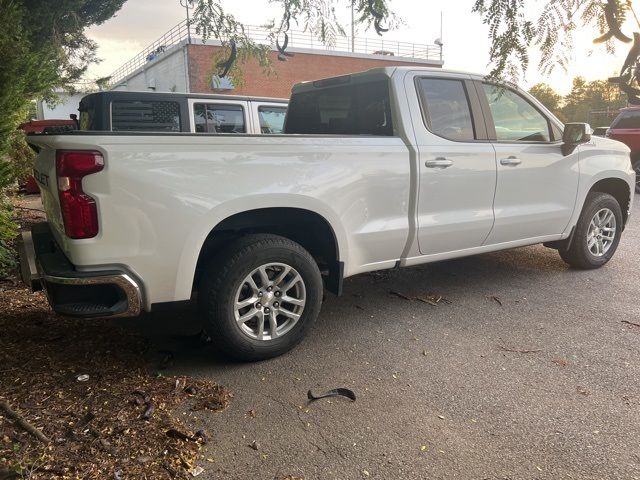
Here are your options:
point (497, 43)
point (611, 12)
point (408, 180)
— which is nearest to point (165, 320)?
point (408, 180)

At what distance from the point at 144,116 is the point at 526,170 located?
4.80 metres

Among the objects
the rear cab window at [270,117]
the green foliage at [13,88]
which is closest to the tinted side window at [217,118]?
the rear cab window at [270,117]

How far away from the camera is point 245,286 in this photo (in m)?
3.53

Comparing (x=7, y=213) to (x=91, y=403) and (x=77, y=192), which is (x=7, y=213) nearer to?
(x=77, y=192)

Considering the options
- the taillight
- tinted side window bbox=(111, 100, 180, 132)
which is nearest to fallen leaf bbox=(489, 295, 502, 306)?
the taillight

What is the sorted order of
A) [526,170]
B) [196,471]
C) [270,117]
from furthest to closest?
[270,117] → [526,170] → [196,471]

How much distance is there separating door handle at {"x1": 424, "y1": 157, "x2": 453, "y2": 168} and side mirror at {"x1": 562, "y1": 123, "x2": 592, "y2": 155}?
60.4 inches

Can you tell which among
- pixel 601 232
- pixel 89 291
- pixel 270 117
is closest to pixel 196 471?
pixel 89 291

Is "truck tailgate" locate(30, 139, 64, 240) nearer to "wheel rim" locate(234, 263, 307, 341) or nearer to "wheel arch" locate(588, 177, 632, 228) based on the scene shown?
"wheel rim" locate(234, 263, 307, 341)

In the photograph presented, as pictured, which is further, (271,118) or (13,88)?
(271,118)

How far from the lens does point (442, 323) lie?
170 inches

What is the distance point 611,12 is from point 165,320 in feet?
12.8

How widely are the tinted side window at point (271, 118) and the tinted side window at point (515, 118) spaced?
159 inches

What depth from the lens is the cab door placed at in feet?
13.7
